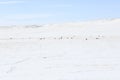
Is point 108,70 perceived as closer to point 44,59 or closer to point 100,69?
point 100,69

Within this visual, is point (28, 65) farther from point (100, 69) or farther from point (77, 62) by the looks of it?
point (100, 69)

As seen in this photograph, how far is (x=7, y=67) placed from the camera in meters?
7.00

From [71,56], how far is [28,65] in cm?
159

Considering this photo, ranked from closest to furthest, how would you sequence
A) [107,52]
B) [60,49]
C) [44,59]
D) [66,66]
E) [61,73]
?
[61,73]
[66,66]
[44,59]
[107,52]
[60,49]

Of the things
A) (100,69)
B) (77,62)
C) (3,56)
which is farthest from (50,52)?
(100,69)

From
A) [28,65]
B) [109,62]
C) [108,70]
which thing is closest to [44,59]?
[28,65]

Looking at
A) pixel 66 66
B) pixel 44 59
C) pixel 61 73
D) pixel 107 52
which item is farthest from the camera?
pixel 107 52

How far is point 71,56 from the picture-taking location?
8.41m

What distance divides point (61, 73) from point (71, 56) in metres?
2.26

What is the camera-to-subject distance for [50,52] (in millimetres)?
9367

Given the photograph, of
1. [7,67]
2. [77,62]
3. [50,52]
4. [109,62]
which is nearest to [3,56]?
[50,52]

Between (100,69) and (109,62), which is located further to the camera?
(109,62)

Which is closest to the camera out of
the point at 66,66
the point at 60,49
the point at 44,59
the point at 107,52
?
the point at 66,66

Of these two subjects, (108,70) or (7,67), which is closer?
(108,70)
